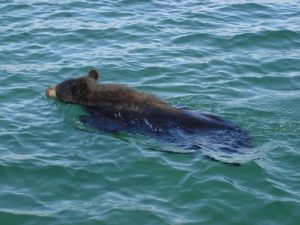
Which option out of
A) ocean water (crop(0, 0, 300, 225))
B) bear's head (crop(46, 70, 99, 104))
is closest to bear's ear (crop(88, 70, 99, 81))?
bear's head (crop(46, 70, 99, 104))

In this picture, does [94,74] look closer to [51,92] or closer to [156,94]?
[51,92]

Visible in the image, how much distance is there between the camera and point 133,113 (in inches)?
528

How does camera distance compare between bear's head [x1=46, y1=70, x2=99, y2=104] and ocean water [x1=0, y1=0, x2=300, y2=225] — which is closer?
ocean water [x1=0, y1=0, x2=300, y2=225]

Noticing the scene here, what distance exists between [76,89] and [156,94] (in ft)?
6.76

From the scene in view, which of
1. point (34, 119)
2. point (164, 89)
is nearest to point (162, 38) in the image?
point (164, 89)

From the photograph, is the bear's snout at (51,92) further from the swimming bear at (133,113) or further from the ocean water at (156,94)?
the ocean water at (156,94)

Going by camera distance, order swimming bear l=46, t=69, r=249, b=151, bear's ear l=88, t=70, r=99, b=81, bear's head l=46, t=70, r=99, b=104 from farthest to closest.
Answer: bear's ear l=88, t=70, r=99, b=81, bear's head l=46, t=70, r=99, b=104, swimming bear l=46, t=69, r=249, b=151

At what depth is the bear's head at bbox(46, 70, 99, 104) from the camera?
14.7 metres

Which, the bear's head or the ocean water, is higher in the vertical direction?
the bear's head

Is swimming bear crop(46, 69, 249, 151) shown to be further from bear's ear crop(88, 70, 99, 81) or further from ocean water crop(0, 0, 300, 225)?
ocean water crop(0, 0, 300, 225)

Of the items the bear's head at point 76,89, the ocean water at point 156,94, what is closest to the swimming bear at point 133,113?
the bear's head at point 76,89

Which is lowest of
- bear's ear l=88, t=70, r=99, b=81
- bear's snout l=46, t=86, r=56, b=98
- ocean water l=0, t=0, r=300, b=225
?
ocean water l=0, t=0, r=300, b=225

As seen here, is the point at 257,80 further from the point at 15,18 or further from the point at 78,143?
the point at 15,18

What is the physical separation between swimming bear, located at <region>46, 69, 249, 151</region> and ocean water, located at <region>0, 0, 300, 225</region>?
1.04ft
